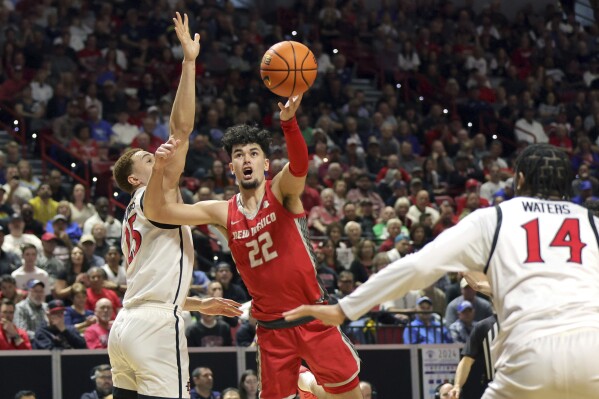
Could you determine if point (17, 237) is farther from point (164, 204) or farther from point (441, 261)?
point (441, 261)

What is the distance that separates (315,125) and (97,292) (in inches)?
323

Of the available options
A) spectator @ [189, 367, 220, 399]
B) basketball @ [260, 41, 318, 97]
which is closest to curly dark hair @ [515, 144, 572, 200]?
basketball @ [260, 41, 318, 97]

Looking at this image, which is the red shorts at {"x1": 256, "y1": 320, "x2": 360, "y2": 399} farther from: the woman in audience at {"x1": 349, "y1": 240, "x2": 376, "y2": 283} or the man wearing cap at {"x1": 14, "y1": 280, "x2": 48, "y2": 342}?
the woman in audience at {"x1": 349, "y1": 240, "x2": 376, "y2": 283}

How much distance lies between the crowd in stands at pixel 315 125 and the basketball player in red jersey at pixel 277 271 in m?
5.52

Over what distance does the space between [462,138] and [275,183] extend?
14.4 m

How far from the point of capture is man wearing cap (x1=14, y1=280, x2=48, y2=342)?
12945 millimetres

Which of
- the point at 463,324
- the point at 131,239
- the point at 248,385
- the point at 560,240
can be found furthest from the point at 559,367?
the point at 463,324

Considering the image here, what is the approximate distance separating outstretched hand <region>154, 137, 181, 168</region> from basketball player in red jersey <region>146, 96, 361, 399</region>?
1.85 ft

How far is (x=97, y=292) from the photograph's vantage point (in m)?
13.7

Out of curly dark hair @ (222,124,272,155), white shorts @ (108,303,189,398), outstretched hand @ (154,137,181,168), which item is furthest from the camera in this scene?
curly dark hair @ (222,124,272,155)

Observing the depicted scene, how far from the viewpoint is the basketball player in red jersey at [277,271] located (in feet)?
24.4

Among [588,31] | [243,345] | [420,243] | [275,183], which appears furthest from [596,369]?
[588,31]

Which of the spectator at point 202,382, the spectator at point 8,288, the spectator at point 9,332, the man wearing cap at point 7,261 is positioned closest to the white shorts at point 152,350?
the spectator at point 202,382

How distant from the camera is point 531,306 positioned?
4977 mm
